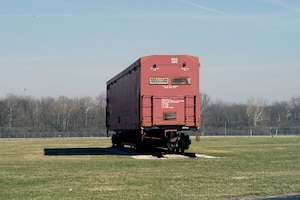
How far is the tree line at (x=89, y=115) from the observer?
140 m

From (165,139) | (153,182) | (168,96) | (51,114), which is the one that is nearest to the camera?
(153,182)

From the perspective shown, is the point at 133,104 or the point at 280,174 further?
the point at 133,104

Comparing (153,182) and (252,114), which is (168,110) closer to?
(153,182)

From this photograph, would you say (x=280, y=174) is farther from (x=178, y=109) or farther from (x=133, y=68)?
(x=133, y=68)

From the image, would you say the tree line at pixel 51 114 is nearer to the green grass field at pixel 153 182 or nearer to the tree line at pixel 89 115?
the tree line at pixel 89 115

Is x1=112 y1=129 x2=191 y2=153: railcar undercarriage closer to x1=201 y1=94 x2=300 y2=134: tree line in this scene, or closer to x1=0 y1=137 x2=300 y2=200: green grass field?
x1=0 y1=137 x2=300 y2=200: green grass field

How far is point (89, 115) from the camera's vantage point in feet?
503

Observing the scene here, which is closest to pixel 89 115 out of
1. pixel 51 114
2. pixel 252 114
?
pixel 51 114

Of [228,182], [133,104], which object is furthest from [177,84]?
[228,182]

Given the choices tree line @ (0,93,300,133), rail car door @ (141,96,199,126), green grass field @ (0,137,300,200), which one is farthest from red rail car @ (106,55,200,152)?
tree line @ (0,93,300,133)

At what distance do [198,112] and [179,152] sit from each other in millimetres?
3228

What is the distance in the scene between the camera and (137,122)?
3022 centimetres

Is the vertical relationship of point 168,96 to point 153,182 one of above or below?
above

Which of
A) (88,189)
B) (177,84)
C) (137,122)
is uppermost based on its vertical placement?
(177,84)
